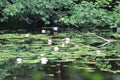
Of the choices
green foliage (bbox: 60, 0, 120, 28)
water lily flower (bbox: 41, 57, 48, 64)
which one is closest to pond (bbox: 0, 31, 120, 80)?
water lily flower (bbox: 41, 57, 48, 64)

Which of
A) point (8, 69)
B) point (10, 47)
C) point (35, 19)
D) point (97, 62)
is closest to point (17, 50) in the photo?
point (10, 47)

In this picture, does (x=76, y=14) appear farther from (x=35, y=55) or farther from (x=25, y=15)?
→ (x=35, y=55)

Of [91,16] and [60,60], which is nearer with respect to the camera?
[60,60]

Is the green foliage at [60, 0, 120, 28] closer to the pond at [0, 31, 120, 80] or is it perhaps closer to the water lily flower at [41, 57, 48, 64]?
the pond at [0, 31, 120, 80]

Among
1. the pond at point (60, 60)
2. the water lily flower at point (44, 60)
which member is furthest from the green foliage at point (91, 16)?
the water lily flower at point (44, 60)

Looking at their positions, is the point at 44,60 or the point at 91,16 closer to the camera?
the point at 44,60

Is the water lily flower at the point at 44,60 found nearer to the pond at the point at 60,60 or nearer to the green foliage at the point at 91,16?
→ the pond at the point at 60,60

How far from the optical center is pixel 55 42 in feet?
17.0

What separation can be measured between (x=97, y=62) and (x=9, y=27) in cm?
372

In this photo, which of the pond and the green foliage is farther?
the green foliage

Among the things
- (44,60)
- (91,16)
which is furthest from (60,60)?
(91,16)

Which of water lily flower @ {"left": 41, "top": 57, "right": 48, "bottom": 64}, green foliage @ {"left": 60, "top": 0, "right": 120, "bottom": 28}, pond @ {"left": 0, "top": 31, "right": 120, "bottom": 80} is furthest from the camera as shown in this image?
green foliage @ {"left": 60, "top": 0, "right": 120, "bottom": 28}

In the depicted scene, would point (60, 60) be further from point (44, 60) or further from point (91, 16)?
point (91, 16)

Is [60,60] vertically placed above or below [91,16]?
below
